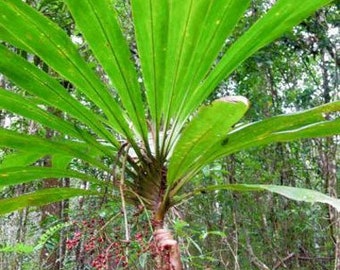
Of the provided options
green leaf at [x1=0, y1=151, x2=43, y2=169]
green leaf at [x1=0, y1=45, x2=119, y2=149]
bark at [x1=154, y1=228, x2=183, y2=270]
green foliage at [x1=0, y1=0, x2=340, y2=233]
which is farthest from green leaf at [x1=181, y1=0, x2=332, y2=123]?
green leaf at [x1=0, y1=151, x2=43, y2=169]

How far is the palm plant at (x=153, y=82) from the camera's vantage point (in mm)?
958

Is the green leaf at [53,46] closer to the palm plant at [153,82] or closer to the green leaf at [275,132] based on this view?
the palm plant at [153,82]

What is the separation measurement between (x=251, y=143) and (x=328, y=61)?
2.86 m

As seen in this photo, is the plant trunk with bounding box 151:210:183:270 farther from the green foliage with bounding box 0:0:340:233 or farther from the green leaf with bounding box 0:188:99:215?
the green leaf with bounding box 0:188:99:215

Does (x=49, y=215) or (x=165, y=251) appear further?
(x=49, y=215)

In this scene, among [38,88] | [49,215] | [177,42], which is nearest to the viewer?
[177,42]

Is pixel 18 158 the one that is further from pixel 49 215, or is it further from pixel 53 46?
pixel 49 215

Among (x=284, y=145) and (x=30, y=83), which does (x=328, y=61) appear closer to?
(x=284, y=145)

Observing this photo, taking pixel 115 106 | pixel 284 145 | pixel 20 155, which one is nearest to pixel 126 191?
pixel 115 106

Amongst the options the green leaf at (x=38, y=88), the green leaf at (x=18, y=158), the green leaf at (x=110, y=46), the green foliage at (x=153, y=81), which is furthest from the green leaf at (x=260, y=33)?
the green leaf at (x=18, y=158)

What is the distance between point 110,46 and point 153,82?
117mm

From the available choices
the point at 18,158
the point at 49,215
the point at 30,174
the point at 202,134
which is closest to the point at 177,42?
the point at 202,134

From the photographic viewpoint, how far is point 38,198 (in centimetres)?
112

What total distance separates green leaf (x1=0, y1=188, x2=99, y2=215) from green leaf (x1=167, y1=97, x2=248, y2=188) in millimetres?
230
